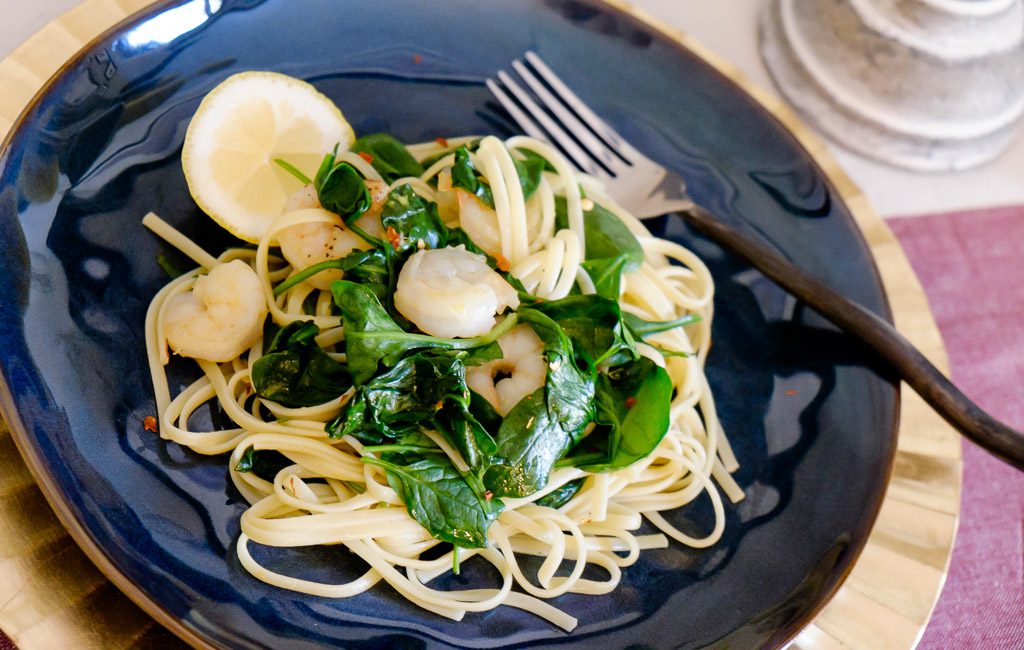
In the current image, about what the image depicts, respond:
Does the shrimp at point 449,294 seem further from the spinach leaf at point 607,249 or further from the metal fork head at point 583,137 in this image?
the metal fork head at point 583,137

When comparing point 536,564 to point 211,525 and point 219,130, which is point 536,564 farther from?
point 219,130

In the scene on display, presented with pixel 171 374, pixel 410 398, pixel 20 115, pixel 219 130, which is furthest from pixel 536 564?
pixel 20 115

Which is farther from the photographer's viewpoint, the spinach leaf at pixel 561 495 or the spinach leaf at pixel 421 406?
the spinach leaf at pixel 561 495

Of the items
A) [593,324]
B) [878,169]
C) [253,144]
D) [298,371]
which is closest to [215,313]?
[298,371]

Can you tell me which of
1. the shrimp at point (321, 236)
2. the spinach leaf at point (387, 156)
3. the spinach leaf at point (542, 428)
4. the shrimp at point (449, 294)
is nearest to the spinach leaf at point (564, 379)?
the spinach leaf at point (542, 428)

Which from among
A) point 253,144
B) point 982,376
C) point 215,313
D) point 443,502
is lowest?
point 982,376

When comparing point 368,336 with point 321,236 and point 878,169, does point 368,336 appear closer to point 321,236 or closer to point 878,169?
point 321,236

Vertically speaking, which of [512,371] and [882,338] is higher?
[512,371]
